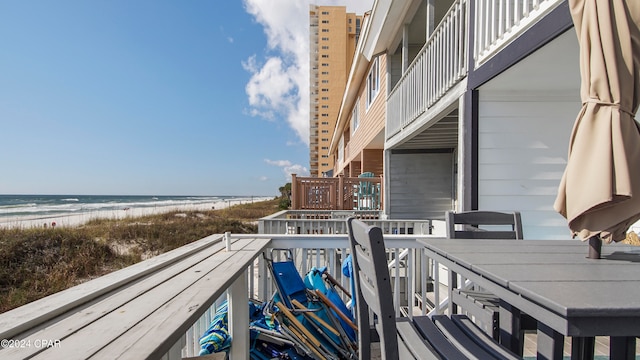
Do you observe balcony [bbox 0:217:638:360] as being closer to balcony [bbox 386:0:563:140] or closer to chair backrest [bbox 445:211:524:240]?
chair backrest [bbox 445:211:524:240]

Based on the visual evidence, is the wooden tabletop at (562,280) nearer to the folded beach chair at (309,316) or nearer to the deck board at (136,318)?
the folded beach chair at (309,316)

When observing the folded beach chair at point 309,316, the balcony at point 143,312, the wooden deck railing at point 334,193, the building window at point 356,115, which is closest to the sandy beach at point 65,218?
the wooden deck railing at point 334,193

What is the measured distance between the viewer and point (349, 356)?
6.56ft

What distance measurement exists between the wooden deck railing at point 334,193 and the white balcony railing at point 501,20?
16.4ft

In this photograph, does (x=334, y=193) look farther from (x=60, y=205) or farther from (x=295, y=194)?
(x=60, y=205)

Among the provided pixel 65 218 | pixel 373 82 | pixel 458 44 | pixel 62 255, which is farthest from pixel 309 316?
pixel 65 218

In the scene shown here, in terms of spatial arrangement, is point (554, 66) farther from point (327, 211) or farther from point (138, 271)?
point (327, 211)

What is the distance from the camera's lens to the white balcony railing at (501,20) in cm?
219

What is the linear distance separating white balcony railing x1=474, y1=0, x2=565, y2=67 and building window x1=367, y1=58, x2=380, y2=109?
4.74 meters

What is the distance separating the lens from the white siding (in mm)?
2947

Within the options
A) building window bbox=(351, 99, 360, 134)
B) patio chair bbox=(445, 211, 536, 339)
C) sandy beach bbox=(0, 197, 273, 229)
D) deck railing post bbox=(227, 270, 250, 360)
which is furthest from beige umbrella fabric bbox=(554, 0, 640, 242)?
sandy beach bbox=(0, 197, 273, 229)

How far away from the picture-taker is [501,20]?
8.39 ft

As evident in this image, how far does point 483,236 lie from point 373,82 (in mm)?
7207

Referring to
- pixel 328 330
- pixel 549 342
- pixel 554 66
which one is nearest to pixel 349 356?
pixel 328 330
